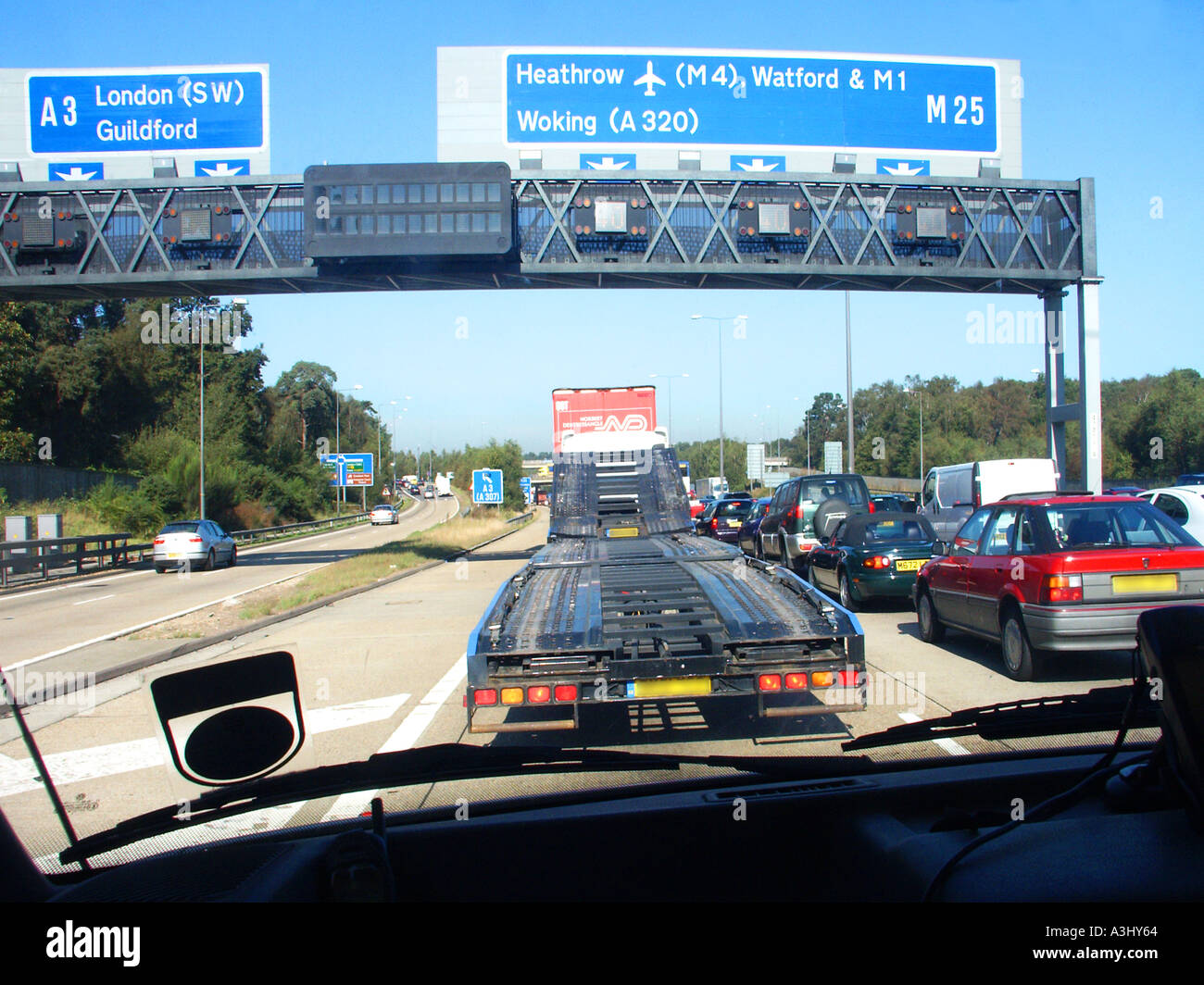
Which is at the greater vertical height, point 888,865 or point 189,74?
point 189,74

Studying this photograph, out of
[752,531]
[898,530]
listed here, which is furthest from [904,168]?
[898,530]

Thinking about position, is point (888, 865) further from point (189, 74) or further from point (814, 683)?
point (189, 74)

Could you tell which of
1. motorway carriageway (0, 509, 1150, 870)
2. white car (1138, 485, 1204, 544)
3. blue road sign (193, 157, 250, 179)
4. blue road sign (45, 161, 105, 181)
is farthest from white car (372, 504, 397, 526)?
white car (1138, 485, 1204, 544)

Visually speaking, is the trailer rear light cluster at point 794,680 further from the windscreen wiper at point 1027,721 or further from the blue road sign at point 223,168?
the blue road sign at point 223,168

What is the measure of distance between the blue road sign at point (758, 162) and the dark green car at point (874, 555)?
9896mm

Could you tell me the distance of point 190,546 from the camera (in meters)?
29.0

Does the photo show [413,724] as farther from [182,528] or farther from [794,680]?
[182,528]

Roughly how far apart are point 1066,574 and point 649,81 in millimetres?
15458

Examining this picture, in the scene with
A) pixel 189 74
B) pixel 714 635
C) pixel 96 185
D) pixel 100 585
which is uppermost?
pixel 189 74

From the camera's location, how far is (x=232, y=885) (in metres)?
1.81

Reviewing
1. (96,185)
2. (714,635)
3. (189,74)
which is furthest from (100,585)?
(714,635)

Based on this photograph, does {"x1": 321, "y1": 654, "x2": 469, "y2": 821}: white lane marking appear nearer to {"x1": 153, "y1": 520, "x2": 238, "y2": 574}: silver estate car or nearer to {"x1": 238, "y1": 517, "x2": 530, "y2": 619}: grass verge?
{"x1": 238, "y1": 517, "x2": 530, "y2": 619}: grass verge

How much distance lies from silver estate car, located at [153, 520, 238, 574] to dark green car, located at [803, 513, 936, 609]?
20835 millimetres
